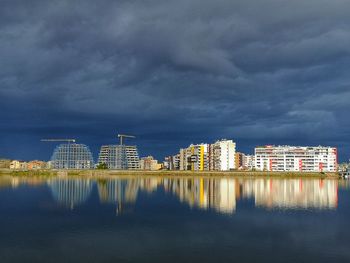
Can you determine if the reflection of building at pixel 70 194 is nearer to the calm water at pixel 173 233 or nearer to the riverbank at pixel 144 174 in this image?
the calm water at pixel 173 233

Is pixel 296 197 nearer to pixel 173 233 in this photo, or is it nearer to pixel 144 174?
pixel 173 233

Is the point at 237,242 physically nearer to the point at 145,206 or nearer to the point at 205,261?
the point at 205,261

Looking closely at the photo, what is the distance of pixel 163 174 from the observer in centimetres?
19488

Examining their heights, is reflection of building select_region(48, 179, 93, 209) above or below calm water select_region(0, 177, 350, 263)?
above

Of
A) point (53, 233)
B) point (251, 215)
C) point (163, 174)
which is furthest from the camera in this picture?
point (163, 174)

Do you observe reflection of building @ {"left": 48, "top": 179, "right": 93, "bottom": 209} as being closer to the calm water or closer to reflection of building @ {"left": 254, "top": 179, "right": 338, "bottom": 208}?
the calm water

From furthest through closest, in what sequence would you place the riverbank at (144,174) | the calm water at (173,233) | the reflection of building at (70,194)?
the riverbank at (144,174) < the reflection of building at (70,194) < the calm water at (173,233)

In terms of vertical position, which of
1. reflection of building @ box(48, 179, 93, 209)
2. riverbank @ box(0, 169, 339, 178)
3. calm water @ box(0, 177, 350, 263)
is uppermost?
riverbank @ box(0, 169, 339, 178)

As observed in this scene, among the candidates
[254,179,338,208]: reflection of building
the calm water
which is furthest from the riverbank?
the calm water

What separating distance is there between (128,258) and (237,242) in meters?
9.60

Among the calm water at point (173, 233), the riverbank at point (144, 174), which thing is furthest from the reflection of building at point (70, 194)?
the riverbank at point (144, 174)

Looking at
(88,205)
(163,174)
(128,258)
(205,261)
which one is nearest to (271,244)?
(205,261)

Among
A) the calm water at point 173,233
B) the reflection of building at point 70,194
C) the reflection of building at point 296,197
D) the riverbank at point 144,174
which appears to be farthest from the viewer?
the riverbank at point 144,174

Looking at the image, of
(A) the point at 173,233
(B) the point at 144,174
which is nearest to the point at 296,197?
(A) the point at 173,233
